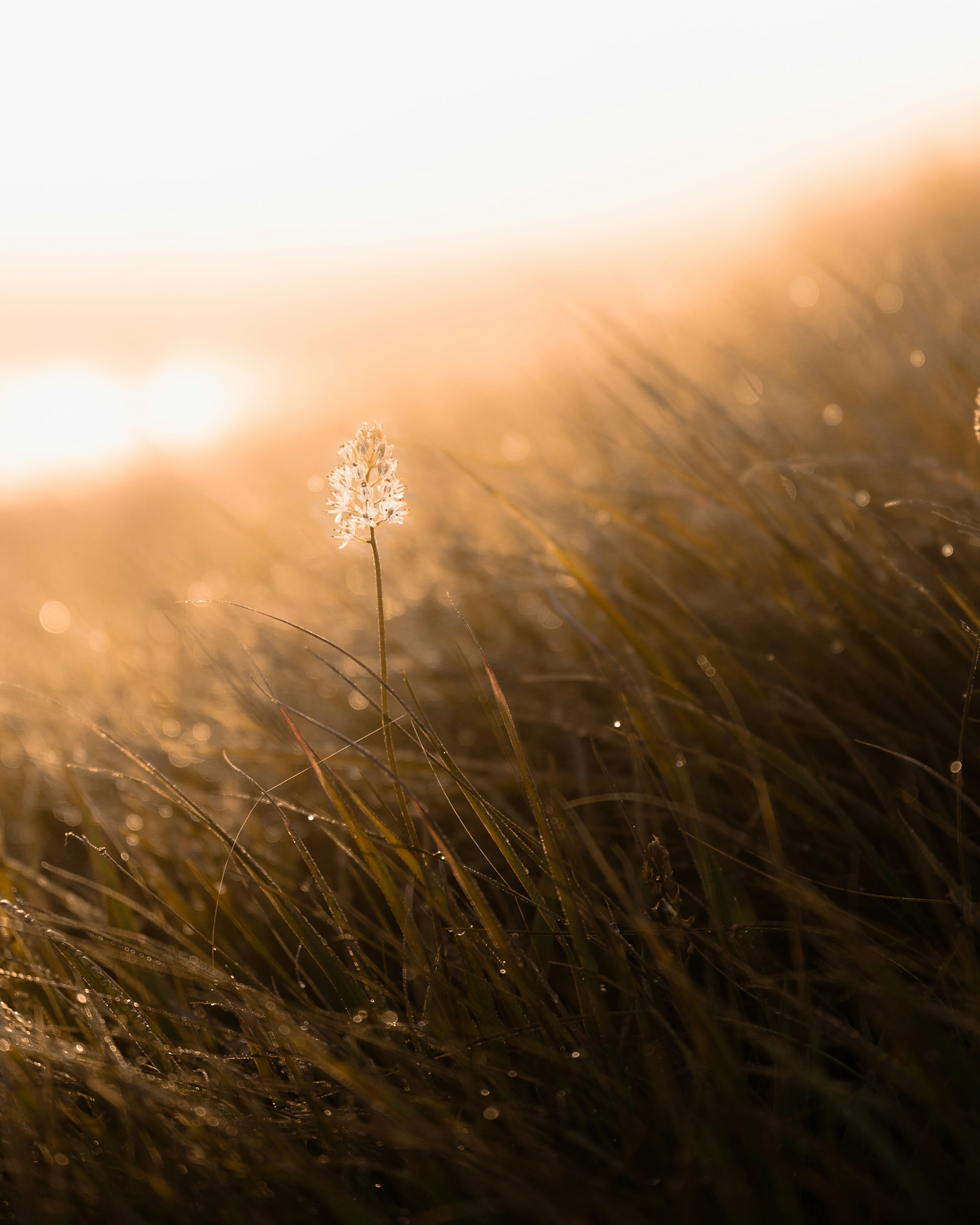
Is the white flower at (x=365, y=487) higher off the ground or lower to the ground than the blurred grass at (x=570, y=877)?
higher

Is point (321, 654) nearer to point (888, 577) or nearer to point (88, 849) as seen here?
point (88, 849)

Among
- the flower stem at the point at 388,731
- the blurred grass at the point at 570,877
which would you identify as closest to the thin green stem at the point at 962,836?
the blurred grass at the point at 570,877

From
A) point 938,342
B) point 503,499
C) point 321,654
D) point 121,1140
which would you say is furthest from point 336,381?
point 121,1140

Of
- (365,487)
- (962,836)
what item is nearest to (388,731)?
(365,487)

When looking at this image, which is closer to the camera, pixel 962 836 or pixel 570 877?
pixel 962 836

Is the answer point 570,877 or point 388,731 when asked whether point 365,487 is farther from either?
point 570,877

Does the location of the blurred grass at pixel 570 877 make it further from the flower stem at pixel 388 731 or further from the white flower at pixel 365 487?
the white flower at pixel 365 487

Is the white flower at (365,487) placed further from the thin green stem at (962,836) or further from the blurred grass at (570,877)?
the thin green stem at (962,836)
